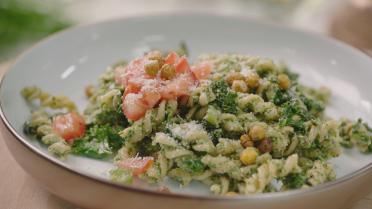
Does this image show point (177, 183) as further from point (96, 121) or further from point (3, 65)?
point (3, 65)

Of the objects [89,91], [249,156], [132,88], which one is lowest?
[89,91]

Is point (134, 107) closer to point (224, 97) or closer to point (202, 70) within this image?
point (224, 97)

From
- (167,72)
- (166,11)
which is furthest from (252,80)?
(166,11)

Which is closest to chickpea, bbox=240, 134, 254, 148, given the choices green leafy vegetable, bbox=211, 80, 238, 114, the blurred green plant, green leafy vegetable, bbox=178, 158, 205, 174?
green leafy vegetable, bbox=211, 80, 238, 114

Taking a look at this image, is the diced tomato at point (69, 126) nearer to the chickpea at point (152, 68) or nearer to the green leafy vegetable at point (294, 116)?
the chickpea at point (152, 68)

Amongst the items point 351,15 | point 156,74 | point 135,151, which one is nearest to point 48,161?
point 135,151
